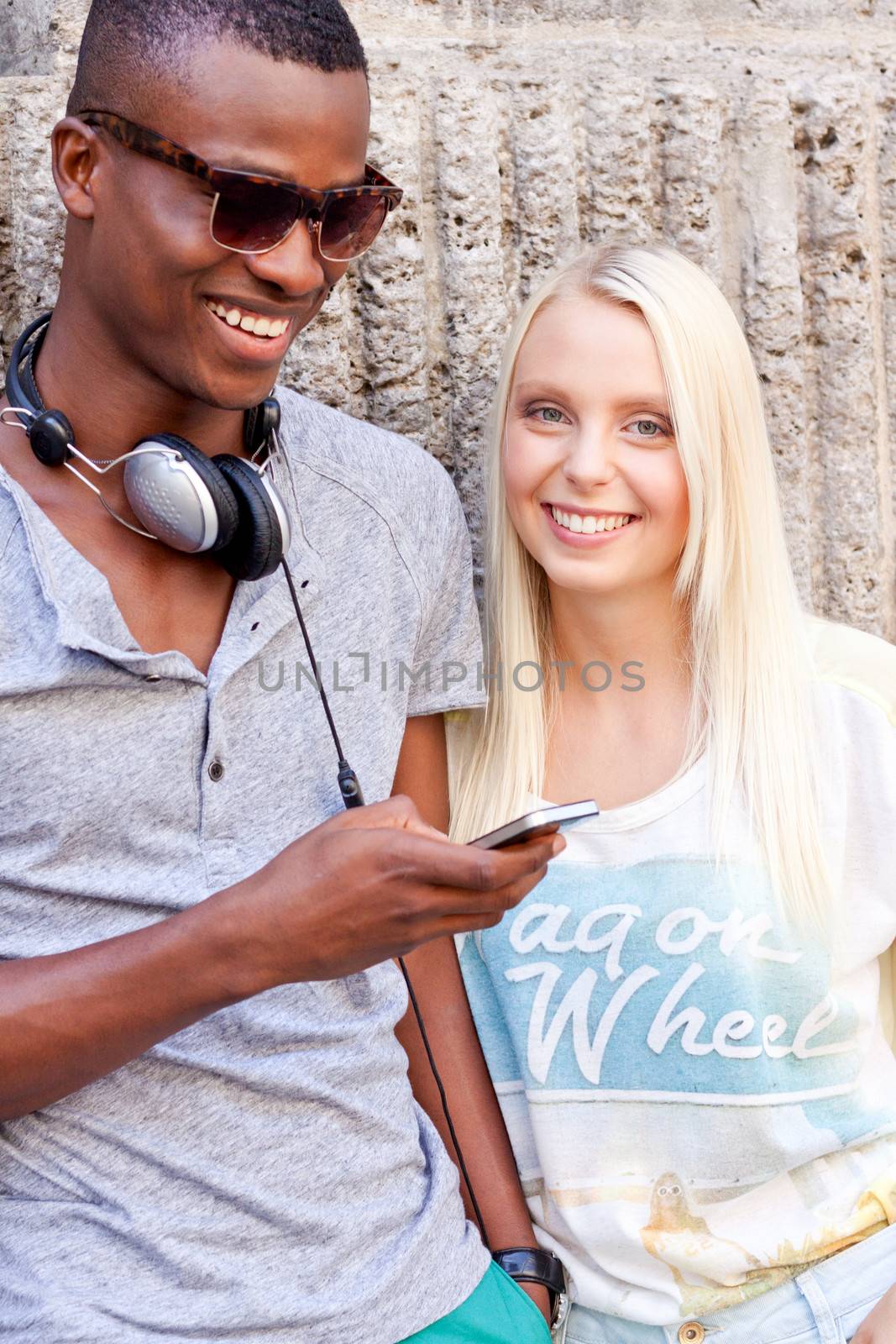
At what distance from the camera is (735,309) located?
8.39 ft

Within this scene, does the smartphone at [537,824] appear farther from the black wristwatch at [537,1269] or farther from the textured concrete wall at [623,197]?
the textured concrete wall at [623,197]

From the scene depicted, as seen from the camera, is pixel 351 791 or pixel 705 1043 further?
pixel 705 1043

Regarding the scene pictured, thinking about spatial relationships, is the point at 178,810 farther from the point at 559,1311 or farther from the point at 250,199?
the point at 559,1311

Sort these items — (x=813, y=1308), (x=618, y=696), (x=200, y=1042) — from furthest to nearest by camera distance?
(x=618, y=696)
(x=813, y=1308)
(x=200, y=1042)

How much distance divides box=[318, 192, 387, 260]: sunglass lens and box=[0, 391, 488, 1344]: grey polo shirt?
34cm

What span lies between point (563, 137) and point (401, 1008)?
55.8 inches

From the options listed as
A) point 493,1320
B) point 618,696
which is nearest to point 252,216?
point 618,696

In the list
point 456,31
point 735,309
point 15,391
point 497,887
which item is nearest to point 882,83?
point 735,309

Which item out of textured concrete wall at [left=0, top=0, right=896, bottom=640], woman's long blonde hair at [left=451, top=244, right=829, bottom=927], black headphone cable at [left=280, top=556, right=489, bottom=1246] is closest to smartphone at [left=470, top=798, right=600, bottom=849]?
black headphone cable at [left=280, top=556, right=489, bottom=1246]

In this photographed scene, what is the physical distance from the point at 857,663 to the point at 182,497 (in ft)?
3.25

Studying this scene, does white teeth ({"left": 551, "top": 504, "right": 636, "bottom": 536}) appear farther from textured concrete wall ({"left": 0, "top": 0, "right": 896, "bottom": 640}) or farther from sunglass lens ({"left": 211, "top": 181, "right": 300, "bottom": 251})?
sunglass lens ({"left": 211, "top": 181, "right": 300, "bottom": 251})

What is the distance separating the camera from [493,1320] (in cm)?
188

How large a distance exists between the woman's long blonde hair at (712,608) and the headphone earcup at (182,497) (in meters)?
0.62

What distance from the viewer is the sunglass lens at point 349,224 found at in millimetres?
1739
